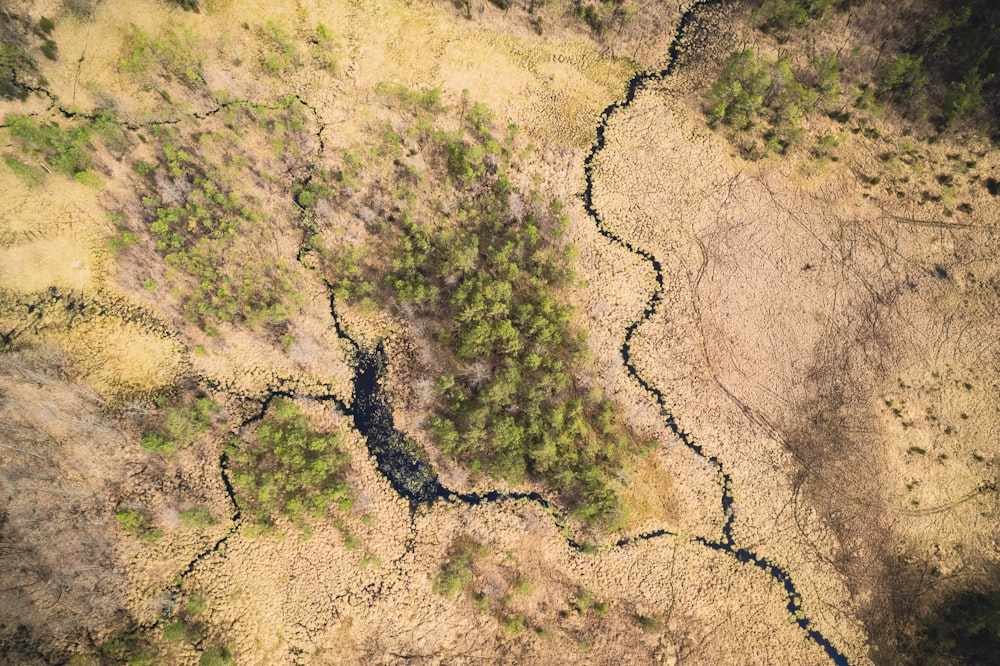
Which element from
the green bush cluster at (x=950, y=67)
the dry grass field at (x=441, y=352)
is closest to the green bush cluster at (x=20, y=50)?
the dry grass field at (x=441, y=352)

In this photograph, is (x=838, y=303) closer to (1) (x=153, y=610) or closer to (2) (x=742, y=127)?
(2) (x=742, y=127)

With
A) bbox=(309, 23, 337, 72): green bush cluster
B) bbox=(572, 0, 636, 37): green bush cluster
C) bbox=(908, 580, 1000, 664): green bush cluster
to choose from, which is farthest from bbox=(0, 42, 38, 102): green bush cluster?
bbox=(908, 580, 1000, 664): green bush cluster

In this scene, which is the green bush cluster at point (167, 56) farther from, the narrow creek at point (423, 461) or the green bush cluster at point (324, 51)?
the narrow creek at point (423, 461)

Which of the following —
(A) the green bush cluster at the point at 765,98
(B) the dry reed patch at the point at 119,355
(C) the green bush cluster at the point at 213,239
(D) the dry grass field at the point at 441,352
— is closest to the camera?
(D) the dry grass field at the point at 441,352

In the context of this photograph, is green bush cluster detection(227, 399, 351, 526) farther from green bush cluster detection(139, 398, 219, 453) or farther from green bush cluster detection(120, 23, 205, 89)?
green bush cluster detection(120, 23, 205, 89)

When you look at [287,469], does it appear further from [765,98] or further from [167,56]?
[765,98]

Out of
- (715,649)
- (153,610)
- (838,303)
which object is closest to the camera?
(153,610)

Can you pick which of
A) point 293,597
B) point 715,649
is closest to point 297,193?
point 293,597
